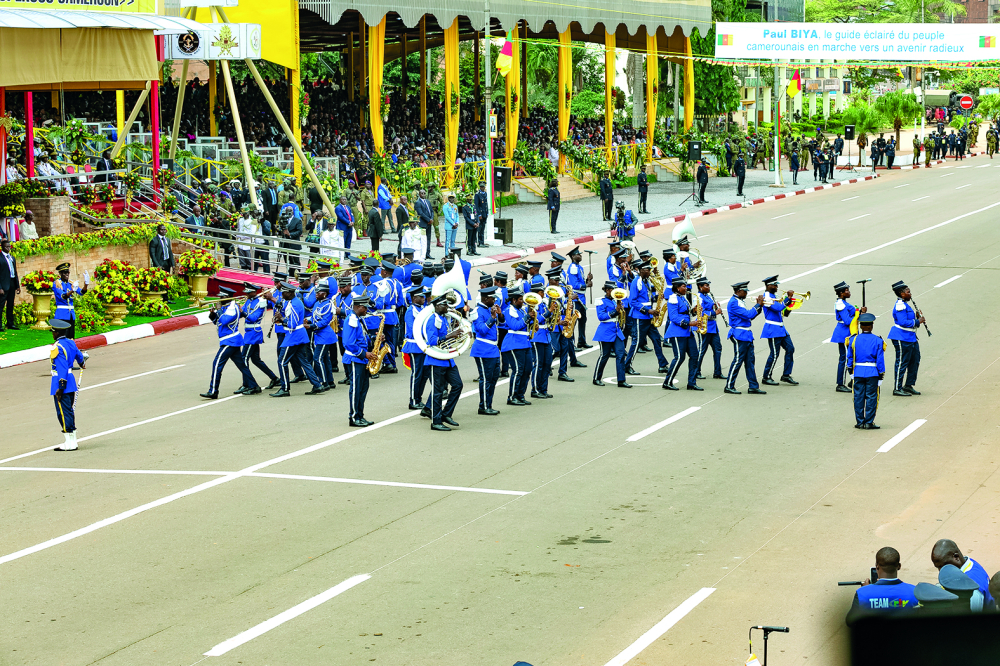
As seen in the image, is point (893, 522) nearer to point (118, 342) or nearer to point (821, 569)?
point (821, 569)

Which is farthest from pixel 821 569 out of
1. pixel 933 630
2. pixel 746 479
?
pixel 933 630

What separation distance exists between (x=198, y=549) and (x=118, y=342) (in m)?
13.1

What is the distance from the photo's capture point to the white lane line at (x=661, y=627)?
304 inches

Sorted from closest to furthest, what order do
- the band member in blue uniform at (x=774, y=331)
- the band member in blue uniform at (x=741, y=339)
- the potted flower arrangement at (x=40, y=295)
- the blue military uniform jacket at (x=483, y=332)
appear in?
the blue military uniform jacket at (x=483, y=332) < the band member in blue uniform at (x=741, y=339) < the band member in blue uniform at (x=774, y=331) < the potted flower arrangement at (x=40, y=295)

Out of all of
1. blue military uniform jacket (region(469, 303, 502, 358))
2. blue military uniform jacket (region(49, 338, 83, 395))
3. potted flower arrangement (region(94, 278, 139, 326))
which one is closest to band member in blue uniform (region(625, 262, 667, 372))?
blue military uniform jacket (region(469, 303, 502, 358))

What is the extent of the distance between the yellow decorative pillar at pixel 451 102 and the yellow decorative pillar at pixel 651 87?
39.2ft

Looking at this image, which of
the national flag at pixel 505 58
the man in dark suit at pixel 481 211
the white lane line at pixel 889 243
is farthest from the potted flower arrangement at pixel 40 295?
the national flag at pixel 505 58

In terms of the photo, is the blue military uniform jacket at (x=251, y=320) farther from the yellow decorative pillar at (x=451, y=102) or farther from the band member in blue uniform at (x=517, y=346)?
the yellow decorative pillar at (x=451, y=102)

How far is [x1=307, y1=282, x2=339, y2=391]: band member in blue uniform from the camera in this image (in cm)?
1733

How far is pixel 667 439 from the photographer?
14.0 metres

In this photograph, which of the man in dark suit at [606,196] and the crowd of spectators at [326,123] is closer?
the crowd of spectators at [326,123]

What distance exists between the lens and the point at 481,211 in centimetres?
3366

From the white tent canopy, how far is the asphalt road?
9057 millimetres

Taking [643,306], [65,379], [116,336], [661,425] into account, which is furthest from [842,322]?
[116,336]
